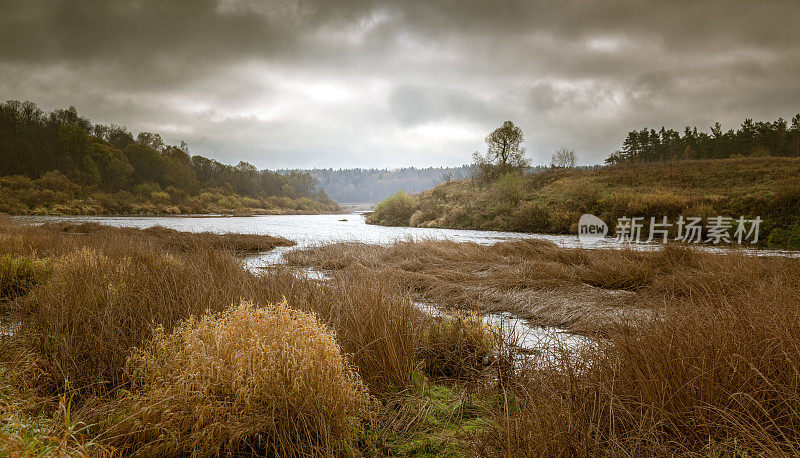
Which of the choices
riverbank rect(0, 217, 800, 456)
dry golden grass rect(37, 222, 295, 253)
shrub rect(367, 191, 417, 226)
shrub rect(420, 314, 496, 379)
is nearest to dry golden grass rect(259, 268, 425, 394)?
riverbank rect(0, 217, 800, 456)

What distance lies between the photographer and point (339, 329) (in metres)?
3.69

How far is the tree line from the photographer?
55906 millimetres

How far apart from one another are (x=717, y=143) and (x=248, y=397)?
76628mm

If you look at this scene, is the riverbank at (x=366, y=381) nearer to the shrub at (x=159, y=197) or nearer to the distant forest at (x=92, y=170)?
the distant forest at (x=92, y=170)

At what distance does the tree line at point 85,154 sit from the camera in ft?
183

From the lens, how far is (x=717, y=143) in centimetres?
5519

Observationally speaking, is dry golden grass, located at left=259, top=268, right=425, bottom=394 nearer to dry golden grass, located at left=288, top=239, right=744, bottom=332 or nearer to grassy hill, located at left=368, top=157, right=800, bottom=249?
dry golden grass, located at left=288, top=239, right=744, bottom=332

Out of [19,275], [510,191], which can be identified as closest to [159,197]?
[510,191]

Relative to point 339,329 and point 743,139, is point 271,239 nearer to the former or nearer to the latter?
point 339,329

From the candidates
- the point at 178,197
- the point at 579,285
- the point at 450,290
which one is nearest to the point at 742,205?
the point at 579,285

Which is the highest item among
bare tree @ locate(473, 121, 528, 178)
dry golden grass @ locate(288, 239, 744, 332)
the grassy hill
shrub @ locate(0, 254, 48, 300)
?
bare tree @ locate(473, 121, 528, 178)

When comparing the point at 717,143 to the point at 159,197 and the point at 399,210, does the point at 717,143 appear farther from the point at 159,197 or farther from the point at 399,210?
the point at 159,197

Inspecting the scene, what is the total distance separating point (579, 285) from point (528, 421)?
272 inches

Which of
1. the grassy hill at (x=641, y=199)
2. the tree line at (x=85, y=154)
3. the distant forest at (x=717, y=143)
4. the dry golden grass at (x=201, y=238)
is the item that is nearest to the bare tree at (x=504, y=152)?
the grassy hill at (x=641, y=199)
